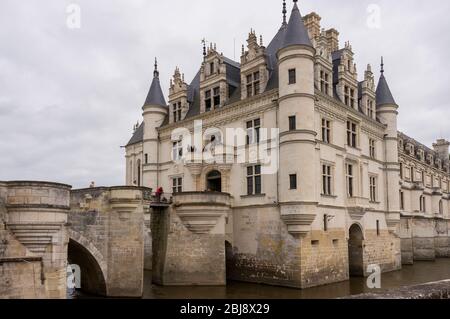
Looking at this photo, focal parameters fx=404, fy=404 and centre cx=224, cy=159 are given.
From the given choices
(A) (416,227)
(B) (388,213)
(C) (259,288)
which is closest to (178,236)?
(C) (259,288)

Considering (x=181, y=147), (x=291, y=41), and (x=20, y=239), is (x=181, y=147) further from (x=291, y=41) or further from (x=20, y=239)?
(x=20, y=239)

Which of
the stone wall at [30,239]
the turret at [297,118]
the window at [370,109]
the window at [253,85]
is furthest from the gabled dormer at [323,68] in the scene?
the stone wall at [30,239]

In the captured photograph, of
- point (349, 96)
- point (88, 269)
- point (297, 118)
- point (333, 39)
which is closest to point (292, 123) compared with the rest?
point (297, 118)

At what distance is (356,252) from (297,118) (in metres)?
11.2

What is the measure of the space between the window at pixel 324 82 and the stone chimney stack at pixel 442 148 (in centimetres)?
3789

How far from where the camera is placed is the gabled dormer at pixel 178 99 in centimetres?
3108

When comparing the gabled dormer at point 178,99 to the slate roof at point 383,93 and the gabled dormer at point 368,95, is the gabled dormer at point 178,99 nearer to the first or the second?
the gabled dormer at point 368,95

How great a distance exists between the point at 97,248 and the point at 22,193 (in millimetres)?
6227

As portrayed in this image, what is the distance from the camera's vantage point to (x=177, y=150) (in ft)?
101

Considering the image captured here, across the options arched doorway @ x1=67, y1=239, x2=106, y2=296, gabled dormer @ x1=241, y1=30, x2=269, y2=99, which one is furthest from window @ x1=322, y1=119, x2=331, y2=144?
arched doorway @ x1=67, y1=239, x2=106, y2=296

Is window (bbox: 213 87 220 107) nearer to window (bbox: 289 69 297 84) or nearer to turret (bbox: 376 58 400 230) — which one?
window (bbox: 289 69 297 84)

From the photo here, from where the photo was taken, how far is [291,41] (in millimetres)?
23453

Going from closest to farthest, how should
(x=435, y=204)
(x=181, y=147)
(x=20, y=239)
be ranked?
(x=20, y=239) → (x=181, y=147) → (x=435, y=204)

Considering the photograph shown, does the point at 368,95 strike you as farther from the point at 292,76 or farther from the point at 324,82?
the point at 292,76
